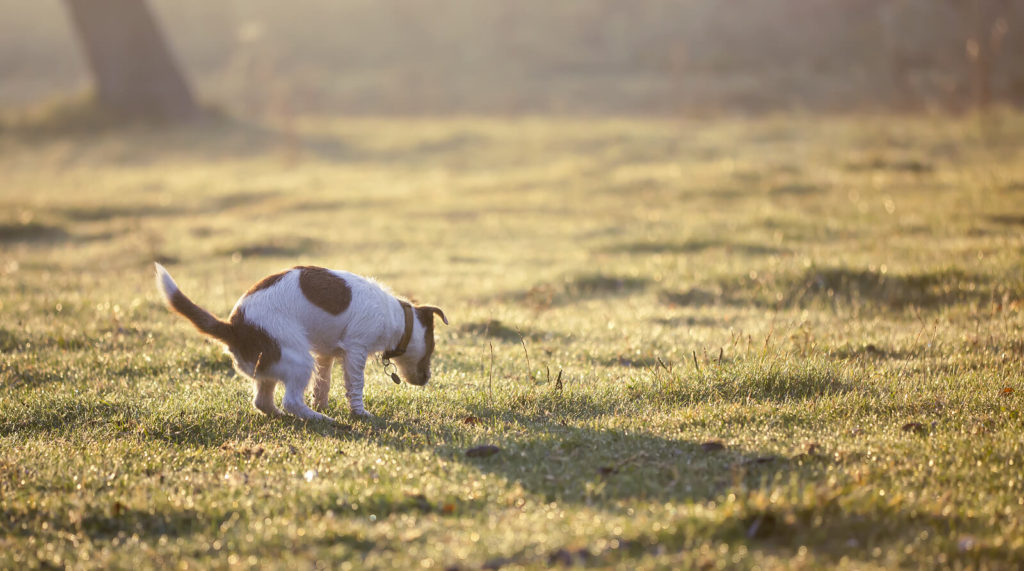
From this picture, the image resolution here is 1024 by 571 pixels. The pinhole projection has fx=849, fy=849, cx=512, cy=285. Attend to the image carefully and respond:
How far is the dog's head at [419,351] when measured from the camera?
6.00 meters

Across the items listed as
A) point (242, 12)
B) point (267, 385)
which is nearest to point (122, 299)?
point (267, 385)

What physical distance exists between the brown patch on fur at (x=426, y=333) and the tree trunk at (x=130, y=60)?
25.7 meters

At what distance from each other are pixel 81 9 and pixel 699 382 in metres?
27.5

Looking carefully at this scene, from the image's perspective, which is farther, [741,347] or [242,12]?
[242,12]

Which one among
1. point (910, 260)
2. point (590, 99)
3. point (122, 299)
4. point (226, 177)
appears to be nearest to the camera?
point (122, 299)

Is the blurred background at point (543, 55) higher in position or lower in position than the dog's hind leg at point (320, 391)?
higher

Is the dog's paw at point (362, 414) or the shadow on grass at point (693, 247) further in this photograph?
the shadow on grass at point (693, 247)

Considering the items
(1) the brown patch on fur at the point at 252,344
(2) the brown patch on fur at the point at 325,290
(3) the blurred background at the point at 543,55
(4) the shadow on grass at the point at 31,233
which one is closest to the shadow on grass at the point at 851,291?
(2) the brown patch on fur at the point at 325,290

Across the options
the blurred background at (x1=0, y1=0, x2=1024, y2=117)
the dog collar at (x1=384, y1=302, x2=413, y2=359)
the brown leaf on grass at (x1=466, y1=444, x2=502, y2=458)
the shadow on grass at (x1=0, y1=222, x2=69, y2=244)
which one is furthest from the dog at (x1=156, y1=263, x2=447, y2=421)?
the blurred background at (x1=0, y1=0, x2=1024, y2=117)

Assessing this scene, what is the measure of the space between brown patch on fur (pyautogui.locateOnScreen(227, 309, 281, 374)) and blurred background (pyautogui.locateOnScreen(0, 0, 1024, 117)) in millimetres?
Result: 20490

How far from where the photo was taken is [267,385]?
18.6 ft

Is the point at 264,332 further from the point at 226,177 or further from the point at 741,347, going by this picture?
the point at 226,177

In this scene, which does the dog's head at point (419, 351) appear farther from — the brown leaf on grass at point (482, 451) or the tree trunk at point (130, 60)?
the tree trunk at point (130, 60)

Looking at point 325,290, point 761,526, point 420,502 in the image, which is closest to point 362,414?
point 325,290
